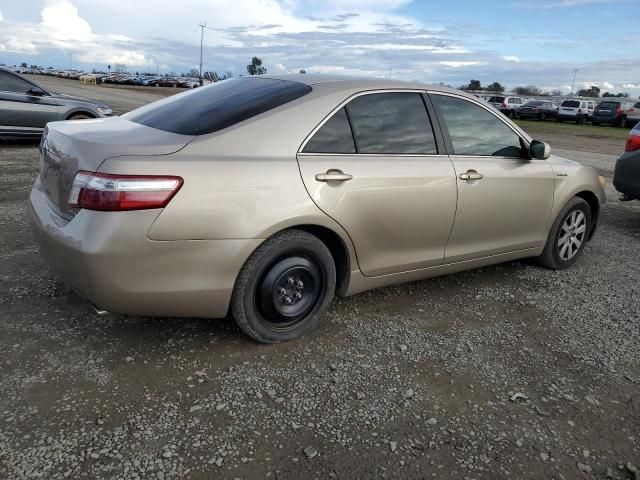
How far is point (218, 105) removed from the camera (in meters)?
3.34

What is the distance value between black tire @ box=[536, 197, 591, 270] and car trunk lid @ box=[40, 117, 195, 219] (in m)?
3.29

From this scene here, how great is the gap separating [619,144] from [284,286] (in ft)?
69.4

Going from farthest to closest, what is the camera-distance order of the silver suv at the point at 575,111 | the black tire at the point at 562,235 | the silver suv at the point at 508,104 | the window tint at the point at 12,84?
the silver suv at the point at 508,104
the silver suv at the point at 575,111
the window tint at the point at 12,84
the black tire at the point at 562,235

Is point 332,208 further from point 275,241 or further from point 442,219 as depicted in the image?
point 442,219

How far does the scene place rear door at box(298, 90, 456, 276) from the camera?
318 cm

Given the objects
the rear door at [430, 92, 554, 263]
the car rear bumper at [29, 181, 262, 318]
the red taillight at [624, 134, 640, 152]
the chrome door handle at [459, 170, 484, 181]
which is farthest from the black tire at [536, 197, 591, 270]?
the car rear bumper at [29, 181, 262, 318]

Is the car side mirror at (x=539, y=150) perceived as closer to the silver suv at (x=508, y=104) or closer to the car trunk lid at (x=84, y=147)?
the car trunk lid at (x=84, y=147)

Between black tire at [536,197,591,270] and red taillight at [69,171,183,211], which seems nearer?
red taillight at [69,171,183,211]

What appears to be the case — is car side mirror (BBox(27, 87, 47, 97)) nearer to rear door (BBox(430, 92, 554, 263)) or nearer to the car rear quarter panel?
rear door (BBox(430, 92, 554, 263))

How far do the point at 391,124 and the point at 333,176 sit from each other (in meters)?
0.71

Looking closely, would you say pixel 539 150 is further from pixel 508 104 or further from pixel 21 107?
pixel 508 104

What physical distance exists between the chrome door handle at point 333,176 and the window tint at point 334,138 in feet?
0.49

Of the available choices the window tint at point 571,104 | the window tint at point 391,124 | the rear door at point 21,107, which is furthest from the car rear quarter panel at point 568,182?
the window tint at point 571,104

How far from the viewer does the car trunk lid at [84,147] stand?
2.73 meters
